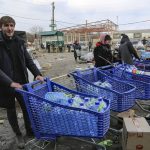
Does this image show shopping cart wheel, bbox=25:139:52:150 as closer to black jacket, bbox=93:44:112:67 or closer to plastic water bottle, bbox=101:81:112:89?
plastic water bottle, bbox=101:81:112:89

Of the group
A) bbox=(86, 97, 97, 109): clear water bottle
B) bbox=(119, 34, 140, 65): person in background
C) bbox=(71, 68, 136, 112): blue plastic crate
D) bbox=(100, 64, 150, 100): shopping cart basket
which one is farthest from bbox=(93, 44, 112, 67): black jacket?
bbox=(86, 97, 97, 109): clear water bottle

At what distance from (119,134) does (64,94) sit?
109 cm

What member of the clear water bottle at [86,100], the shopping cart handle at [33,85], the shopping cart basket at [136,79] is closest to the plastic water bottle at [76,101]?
the clear water bottle at [86,100]

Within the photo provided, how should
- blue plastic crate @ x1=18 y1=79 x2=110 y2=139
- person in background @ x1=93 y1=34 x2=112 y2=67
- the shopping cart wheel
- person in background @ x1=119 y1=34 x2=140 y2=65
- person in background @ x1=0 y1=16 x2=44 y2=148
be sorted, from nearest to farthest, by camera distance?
blue plastic crate @ x1=18 y1=79 x2=110 y2=139, person in background @ x1=0 y1=16 x2=44 y2=148, the shopping cart wheel, person in background @ x1=93 y1=34 x2=112 y2=67, person in background @ x1=119 y1=34 x2=140 y2=65

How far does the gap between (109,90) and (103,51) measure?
1971 millimetres

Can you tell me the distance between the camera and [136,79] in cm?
552

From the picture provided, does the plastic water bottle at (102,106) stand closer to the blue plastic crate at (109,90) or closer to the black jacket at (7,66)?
the blue plastic crate at (109,90)

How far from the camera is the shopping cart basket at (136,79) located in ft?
17.2

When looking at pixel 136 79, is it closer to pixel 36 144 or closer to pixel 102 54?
pixel 102 54

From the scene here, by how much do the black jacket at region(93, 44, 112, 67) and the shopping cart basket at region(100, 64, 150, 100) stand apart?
49 centimetres

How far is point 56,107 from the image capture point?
3.79 metres

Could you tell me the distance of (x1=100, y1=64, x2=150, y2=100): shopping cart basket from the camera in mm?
5250

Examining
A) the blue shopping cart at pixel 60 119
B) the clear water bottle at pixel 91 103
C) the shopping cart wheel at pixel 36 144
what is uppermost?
the clear water bottle at pixel 91 103

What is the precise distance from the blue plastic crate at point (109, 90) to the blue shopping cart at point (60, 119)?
61cm
